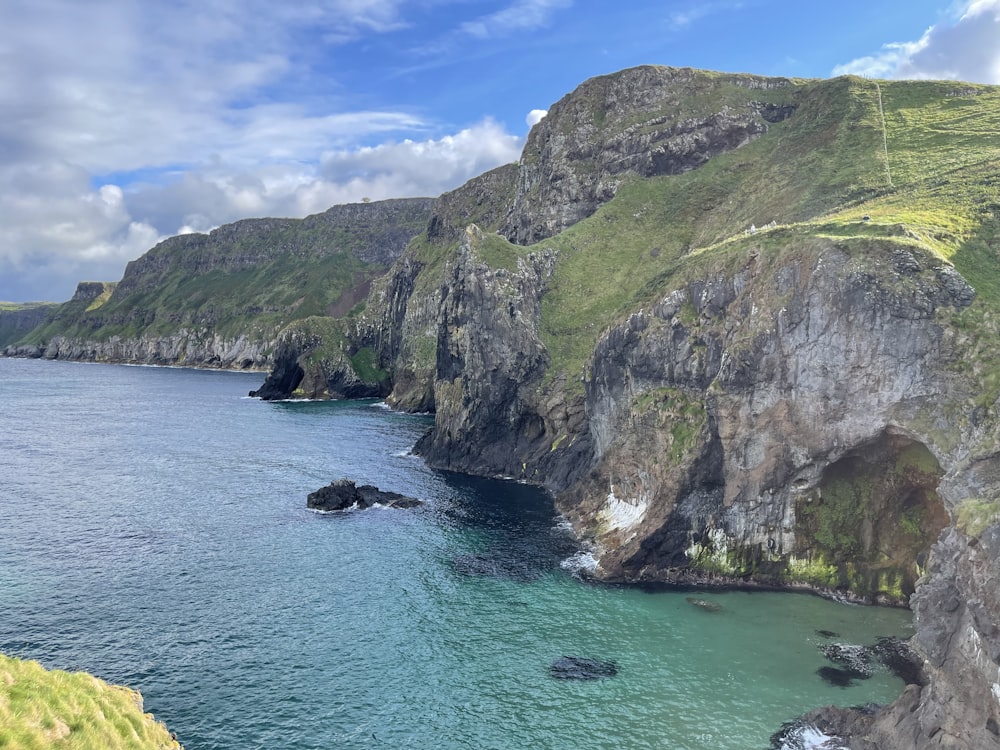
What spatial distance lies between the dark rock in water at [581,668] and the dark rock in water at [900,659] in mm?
17430

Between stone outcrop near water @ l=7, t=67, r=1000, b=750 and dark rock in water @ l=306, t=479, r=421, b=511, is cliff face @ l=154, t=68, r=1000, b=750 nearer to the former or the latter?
stone outcrop near water @ l=7, t=67, r=1000, b=750

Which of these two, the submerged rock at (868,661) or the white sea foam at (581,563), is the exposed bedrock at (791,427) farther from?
the submerged rock at (868,661)

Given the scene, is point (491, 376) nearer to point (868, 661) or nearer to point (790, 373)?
point (790, 373)

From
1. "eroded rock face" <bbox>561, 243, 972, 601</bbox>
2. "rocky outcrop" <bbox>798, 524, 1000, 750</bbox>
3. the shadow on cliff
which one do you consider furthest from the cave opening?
the shadow on cliff

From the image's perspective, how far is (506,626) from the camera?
45.6 metres

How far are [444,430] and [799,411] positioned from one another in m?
59.8

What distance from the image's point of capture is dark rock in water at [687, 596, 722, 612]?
156ft

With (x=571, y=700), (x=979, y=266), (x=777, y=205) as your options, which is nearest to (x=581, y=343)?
(x=777, y=205)

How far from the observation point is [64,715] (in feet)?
62.0

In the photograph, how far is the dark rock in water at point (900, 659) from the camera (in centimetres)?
3809

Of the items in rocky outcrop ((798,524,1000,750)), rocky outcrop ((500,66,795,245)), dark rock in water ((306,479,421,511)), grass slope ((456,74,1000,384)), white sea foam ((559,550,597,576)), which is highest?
rocky outcrop ((500,66,795,245))

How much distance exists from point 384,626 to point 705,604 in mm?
24876

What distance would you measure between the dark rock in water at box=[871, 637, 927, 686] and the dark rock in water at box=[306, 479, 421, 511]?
49523 mm

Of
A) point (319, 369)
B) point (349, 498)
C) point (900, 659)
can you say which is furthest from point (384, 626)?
point (319, 369)
